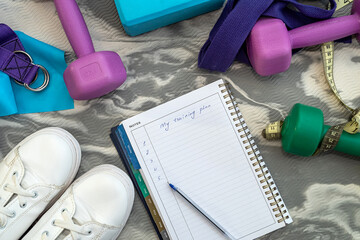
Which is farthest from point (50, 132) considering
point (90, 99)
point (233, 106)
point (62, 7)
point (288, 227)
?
point (288, 227)

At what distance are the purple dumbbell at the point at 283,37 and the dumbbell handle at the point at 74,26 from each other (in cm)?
31

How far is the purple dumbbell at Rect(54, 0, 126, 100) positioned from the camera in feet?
2.08

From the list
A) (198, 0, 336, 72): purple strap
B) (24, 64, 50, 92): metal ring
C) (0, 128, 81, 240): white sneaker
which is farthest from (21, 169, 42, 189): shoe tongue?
(198, 0, 336, 72): purple strap

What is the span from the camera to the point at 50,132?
0.69 meters

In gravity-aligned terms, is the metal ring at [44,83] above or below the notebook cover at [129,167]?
above

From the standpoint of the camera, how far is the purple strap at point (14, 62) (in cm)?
69

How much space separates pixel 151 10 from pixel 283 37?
25 centimetres

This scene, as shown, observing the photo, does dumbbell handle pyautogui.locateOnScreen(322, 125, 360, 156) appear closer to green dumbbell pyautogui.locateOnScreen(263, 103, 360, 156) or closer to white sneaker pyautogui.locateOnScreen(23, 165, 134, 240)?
green dumbbell pyautogui.locateOnScreen(263, 103, 360, 156)

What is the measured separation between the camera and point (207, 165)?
704 millimetres

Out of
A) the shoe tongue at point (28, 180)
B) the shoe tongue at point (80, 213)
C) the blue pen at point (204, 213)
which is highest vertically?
the shoe tongue at point (28, 180)

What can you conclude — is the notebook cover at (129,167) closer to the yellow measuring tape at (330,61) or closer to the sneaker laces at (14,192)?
the sneaker laces at (14,192)

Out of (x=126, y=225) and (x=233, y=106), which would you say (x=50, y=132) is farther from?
(x=233, y=106)

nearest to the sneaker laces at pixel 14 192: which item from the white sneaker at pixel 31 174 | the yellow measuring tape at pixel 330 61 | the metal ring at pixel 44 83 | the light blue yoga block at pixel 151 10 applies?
the white sneaker at pixel 31 174

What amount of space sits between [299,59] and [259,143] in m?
0.20
